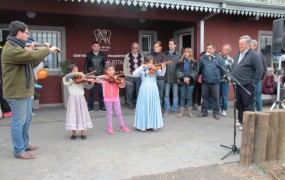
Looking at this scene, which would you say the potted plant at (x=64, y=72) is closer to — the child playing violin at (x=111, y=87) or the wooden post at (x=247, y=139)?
the child playing violin at (x=111, y=87)

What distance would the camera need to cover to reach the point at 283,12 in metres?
9.56

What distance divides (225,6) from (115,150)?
5.32m

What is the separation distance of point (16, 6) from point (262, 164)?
6.04m

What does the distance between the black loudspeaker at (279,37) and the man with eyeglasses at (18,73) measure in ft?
13.7

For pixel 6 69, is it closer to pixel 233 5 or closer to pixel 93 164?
pixel 93 164

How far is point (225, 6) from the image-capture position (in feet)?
27.9

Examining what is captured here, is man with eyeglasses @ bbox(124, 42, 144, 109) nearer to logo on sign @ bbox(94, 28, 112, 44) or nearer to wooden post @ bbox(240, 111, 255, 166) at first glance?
logo on sign @ bbox(94, 28, 112, 44)

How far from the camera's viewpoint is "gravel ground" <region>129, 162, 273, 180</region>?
4254 millimetres

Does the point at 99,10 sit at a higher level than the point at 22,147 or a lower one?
higher

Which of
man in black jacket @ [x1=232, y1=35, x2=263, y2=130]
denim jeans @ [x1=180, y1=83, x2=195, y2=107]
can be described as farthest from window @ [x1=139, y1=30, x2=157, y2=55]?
man in black jacket @ [x1=232, y1=35, x2=263, y2=130]

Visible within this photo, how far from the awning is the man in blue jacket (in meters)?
1.20

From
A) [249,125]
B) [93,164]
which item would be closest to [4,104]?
[93,164]

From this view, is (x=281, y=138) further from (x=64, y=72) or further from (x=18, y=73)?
(x=64, y=72)

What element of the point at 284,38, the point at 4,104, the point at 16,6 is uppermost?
the point at 16,6
